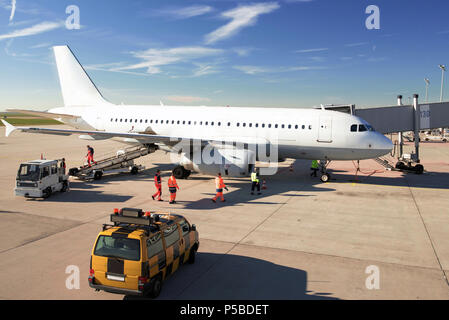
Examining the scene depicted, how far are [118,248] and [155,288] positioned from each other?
128 cm

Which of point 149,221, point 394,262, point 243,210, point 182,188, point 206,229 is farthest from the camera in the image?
point 182,188

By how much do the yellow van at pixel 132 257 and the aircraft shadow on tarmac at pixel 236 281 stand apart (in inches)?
24.6

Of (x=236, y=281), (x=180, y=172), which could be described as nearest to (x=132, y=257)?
(x=236, y=281)

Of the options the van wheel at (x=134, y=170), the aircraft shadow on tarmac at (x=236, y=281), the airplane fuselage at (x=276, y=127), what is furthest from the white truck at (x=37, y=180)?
the aircraft shadow on tarmac at (x=236, y=281)

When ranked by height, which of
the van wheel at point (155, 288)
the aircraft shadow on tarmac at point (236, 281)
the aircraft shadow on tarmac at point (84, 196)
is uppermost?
the aircraft shadow on tarmac at point (84, 196)

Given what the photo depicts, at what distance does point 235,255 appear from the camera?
9.99 metres

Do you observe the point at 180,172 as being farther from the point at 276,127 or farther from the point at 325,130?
the point at 325,130

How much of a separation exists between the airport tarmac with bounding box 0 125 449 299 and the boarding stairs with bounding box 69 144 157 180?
3.16 ft

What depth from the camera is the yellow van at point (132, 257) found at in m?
7.01

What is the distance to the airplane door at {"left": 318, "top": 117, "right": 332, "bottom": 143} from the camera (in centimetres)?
2070

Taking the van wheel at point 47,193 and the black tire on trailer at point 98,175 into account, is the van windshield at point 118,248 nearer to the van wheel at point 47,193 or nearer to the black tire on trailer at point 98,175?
the van wheel at point 47,193

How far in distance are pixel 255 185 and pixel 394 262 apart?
9281mm
